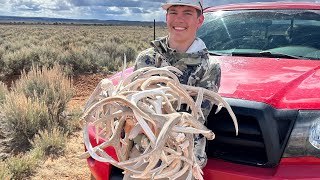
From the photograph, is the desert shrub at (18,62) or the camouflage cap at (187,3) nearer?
the camouflage cap at (187,3)

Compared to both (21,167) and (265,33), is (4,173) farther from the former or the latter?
(265,33)

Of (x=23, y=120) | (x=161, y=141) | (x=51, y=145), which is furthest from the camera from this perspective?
(x=23, y=120)

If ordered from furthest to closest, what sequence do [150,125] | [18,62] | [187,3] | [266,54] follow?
1. [18,62]
2. [266,54]
3. [187,3]
4. [150,125]

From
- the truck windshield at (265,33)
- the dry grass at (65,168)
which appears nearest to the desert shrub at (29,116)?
the dry grass at (65,168)

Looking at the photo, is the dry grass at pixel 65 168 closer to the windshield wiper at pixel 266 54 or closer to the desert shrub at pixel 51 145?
the desert shrub at pixel 51 145

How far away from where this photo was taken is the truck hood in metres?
2.48

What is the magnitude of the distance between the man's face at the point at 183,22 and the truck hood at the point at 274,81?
0.42 metres

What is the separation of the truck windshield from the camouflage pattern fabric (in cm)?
111

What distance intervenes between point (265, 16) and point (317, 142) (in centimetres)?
229

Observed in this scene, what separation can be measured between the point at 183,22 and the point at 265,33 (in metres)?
1.61

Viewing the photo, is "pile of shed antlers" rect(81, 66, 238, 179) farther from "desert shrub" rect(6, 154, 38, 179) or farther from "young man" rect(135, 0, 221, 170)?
"desert shrub" rect(6, 154, 38, 179)

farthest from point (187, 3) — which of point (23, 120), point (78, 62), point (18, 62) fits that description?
point (18, 62)

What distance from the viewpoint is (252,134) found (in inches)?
98.7

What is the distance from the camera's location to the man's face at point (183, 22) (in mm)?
2871
